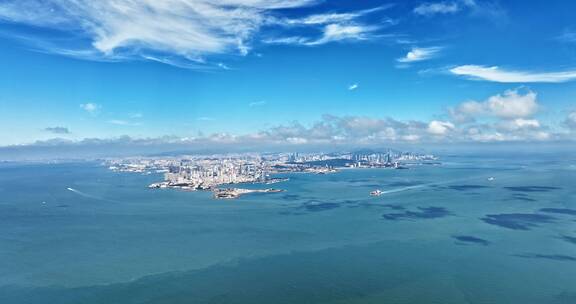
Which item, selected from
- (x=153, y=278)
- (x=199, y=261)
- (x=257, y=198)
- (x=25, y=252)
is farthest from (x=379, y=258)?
(x=257, y=198)

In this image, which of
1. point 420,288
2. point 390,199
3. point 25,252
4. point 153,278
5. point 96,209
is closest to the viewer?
point 420,288

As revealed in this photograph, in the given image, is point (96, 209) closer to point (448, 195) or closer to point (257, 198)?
point (257, 198)

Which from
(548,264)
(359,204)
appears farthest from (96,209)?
(548,264)

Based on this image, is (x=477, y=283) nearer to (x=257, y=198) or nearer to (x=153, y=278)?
(x=153, y=278)

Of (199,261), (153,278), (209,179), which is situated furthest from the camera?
(209,179)

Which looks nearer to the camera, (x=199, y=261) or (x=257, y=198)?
(x=199, y=261)

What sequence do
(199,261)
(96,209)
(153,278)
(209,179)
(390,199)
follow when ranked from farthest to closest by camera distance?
(209,179), (390,199), (96,209), (199,261), (153,278)
